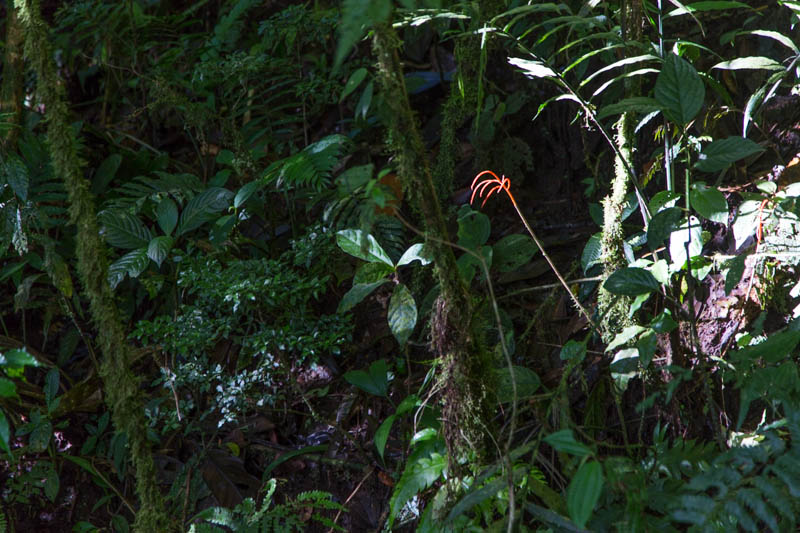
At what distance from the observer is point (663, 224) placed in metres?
1.68

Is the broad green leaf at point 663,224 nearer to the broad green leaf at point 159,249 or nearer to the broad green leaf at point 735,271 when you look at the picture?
the broad green leaf at point 735,271

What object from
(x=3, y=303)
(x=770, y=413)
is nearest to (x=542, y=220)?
(x=770, y=413)

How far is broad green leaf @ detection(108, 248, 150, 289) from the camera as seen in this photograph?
2.54 metres

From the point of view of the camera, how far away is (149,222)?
11.0 ft

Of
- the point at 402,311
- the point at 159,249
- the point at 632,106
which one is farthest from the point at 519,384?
the point at 159,249

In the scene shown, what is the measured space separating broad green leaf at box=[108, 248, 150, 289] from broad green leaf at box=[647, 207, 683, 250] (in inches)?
71.6

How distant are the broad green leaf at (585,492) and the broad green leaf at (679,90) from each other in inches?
34.6

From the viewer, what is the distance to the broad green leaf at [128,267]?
100.0 inches

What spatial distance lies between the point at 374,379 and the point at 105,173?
1.83 meters

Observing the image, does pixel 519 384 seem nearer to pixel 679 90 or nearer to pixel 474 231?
pixel 474 231

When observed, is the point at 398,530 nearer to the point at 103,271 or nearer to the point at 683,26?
the point at 103,271

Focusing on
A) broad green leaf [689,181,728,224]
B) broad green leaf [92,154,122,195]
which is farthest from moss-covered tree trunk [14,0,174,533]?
broad green leaf [92,154,122,195]

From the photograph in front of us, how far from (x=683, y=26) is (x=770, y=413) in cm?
155

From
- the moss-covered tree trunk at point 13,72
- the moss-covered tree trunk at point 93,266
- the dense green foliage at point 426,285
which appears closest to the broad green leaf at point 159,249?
the dense green foliage at point 426,285
